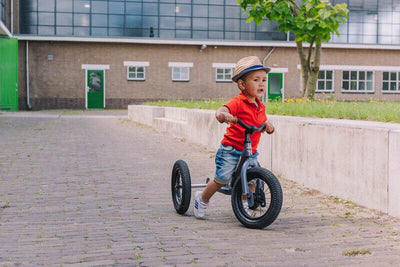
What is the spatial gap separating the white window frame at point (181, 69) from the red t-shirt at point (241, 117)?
3114 cm

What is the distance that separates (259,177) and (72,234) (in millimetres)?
1588

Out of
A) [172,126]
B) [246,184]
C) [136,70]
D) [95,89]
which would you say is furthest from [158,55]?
[246,184]

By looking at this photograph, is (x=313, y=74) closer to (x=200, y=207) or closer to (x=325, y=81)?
(x=200, y=207)

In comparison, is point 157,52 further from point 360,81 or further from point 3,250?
point 3,250

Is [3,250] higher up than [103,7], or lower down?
lower down

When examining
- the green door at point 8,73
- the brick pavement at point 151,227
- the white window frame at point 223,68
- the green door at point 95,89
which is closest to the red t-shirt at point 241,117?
the brick pavement at point 151,227

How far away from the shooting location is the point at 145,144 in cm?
1273

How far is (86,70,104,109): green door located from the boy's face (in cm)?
3097

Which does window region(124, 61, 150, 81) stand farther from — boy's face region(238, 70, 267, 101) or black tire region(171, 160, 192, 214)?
boy's face region(238, 70, 267, 101)

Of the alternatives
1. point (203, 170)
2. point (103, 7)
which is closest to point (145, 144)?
point (203, 170)

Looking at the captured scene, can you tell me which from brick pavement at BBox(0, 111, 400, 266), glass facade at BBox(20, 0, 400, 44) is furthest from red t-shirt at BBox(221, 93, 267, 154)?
glass facade at BBox(20, 0, 400, 44)

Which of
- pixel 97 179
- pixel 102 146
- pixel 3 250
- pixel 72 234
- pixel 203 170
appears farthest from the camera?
pixel 102 146

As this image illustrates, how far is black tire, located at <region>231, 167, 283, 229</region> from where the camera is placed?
462cm

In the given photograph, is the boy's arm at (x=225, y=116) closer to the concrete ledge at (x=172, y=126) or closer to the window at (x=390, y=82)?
the concrete ledge at (x=172, y=126)
